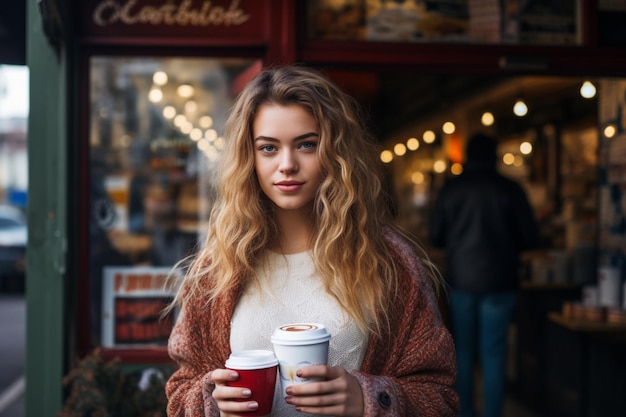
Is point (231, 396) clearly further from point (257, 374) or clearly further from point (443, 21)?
point (443, 21)

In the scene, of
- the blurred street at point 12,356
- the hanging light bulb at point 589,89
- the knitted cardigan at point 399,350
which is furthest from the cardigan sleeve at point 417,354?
the blurred street at point 12,356

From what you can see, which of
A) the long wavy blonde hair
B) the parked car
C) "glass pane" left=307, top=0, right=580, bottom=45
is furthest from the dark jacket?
the parked car

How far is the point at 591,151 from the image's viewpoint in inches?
397

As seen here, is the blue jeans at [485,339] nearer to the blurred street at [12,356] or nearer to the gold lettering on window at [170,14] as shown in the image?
the gold lettering on window at [170,14]

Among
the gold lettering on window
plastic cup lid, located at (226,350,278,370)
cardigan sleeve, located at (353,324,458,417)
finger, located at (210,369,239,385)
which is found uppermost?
the gold lettering on window

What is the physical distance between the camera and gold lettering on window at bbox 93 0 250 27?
4555 mm

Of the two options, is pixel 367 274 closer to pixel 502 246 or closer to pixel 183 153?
pixel 183 153

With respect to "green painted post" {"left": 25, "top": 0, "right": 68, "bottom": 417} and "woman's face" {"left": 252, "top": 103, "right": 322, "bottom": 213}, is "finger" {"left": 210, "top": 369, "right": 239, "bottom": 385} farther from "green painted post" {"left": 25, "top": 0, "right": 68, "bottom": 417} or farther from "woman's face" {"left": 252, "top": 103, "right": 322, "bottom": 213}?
"green painted post" {"left": 25, "top": 0, "right": 68, "bottom": 417}

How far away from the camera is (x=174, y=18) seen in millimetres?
4582

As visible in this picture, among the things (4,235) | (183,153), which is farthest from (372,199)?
(4,235)

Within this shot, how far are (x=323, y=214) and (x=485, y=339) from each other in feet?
12.3

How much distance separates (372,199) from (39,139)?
2808 millimetres

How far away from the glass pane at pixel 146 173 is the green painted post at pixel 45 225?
0.32m

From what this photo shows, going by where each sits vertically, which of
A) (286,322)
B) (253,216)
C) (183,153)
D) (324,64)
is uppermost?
(324,64)
